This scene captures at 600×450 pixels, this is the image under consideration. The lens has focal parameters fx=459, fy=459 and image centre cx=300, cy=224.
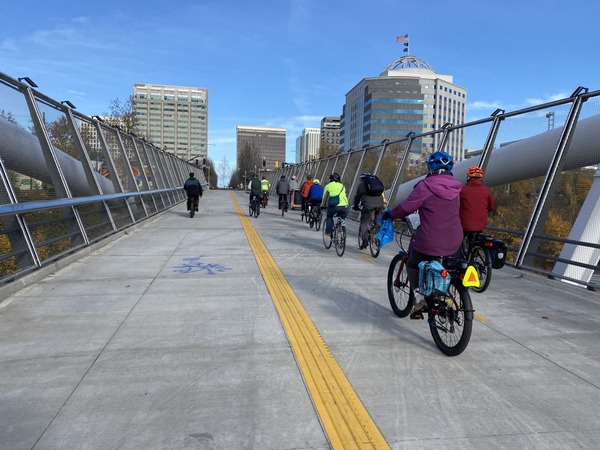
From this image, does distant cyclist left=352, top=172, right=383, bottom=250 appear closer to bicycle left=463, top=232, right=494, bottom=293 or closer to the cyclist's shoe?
bicycle left=463, top=232, right=494, bottom=293

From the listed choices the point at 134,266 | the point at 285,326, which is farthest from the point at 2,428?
the point at 134,266

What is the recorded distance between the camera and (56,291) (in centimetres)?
589

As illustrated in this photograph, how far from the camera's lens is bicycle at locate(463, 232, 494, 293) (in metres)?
6.25

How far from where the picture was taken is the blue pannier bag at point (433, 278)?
155 inches

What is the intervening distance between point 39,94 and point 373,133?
131m

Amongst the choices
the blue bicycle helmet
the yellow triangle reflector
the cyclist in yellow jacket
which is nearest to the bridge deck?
the yellow triangle reflector

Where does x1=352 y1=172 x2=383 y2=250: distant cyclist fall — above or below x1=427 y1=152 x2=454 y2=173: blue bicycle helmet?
below

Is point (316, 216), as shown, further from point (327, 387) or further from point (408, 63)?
point (408, 63)

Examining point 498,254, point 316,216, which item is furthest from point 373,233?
point 316,216

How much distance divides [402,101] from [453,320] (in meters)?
139

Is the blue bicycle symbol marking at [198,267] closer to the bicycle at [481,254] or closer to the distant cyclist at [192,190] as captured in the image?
the bicycle at [481,254]

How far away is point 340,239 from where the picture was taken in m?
9.34

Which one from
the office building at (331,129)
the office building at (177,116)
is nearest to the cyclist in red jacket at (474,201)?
the office building at (177,116)

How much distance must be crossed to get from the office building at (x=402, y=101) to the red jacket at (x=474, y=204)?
125925 mm
